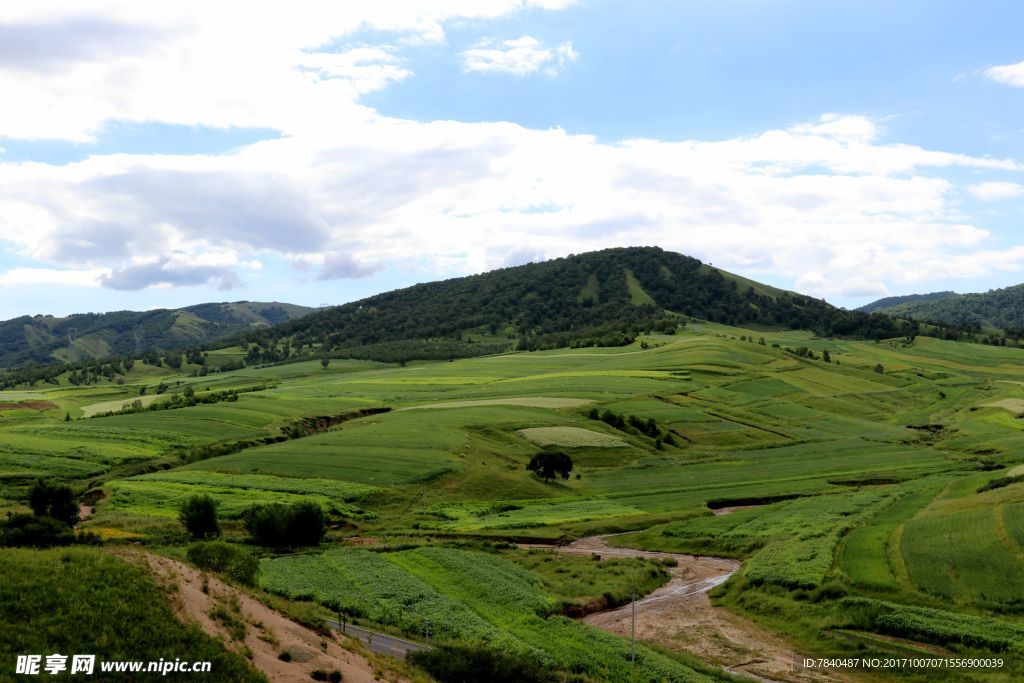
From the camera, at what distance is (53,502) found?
2618 inches

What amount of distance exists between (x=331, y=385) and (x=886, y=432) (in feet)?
382

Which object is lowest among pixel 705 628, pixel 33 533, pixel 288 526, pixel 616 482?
pixel 616 482

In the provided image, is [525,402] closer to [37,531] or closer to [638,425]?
[638,425]

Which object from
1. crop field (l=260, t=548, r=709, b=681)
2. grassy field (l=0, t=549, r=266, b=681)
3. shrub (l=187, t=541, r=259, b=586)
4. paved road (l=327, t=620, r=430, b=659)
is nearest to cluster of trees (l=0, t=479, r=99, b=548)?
shrub (l=187, t=541, r=259, b=586)

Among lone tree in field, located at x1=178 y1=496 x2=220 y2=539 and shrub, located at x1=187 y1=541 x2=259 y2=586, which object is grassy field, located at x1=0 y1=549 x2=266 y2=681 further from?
lone tree in field, located at x1=178 y1=496 x2=220 y2=539

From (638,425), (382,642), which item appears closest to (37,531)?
→ (382,642)

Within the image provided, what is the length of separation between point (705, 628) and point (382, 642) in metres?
18.0

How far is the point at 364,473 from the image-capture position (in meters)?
91.1

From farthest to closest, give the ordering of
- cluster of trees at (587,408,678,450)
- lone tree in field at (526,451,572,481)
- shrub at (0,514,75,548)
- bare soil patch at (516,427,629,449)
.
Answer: cluster of trees at (587,408,678,450)
bare soil patch at (516,427,629,449)
lone tree in field at (526,451,572,481)
shrub at (0,514,75,548)

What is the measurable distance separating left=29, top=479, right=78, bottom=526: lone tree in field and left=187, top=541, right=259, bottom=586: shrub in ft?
98.4

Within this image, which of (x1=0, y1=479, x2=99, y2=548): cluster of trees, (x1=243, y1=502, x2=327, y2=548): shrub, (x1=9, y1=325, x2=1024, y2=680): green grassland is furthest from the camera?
(x1=243, y1=502, x2=327, y2=548): shrub

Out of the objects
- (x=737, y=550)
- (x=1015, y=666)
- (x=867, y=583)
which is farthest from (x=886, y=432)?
Result: (x=1015, y=666)

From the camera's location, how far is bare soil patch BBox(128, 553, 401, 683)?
1191 inches

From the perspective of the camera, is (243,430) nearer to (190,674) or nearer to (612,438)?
(612,438)
